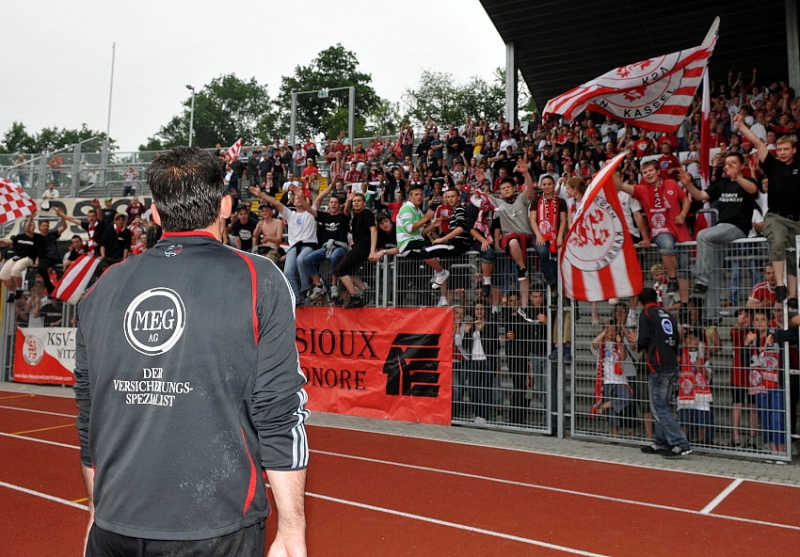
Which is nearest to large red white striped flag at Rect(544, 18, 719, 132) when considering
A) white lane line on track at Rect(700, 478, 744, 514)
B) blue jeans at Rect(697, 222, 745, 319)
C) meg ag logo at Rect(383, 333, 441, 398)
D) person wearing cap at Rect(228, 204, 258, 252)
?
blue jeans at Rect(697, 222, 745, 319)

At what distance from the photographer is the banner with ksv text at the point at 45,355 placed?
16438 millimetres

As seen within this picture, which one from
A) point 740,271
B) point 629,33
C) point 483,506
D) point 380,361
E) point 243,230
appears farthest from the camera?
point 629,33

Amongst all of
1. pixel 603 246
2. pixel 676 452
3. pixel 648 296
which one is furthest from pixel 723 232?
pixel 676 452

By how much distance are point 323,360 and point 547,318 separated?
460cm

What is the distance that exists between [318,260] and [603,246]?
548 centimetres

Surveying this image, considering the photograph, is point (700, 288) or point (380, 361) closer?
point (700, 288)

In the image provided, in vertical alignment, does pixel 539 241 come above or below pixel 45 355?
above

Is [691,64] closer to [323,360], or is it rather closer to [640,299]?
[640,299]

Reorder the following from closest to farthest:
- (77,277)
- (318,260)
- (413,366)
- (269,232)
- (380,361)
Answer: (413,366), (380,361), (318,260), (269,232), (77,277)

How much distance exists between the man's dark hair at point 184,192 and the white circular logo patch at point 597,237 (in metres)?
7.69

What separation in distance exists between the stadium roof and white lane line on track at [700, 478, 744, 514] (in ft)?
55.1

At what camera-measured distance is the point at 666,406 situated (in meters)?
8.91

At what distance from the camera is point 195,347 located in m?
2.01

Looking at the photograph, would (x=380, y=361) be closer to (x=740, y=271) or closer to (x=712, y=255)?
(x=712, y=255)
